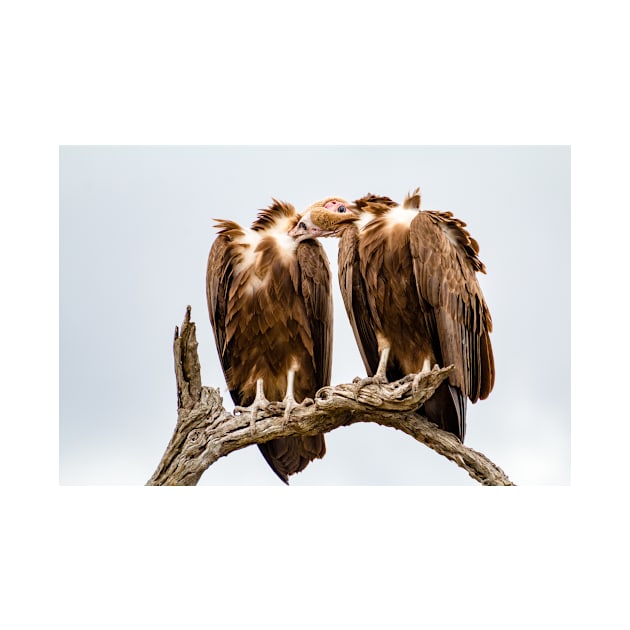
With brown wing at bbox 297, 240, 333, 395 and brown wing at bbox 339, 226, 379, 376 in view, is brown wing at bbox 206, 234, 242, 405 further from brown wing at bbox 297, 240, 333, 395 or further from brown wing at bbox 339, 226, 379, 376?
brown wing at bbox 339, 226, 379, 376

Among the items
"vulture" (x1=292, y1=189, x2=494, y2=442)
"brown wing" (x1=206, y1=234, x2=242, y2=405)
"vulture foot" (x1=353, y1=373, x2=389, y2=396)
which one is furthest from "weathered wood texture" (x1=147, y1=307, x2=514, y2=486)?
"brown wing" (x1=206, y1=234, x2=242, y2=405)

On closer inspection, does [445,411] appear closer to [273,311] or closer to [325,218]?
[273,311]

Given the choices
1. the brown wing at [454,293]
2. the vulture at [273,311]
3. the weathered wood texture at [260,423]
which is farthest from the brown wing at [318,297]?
the brown wing at [454,293]

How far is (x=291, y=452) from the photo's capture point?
550 cm

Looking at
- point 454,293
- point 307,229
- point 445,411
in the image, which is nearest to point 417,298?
point 454,293

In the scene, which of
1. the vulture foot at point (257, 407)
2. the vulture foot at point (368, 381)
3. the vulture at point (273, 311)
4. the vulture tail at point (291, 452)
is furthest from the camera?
the vulture tail at point (291, 452)

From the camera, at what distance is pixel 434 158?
5371mm

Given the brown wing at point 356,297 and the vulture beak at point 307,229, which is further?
the vulture beak at point 307,229

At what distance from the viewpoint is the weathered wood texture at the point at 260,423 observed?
16.4ft

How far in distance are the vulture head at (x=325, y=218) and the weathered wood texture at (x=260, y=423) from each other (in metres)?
0.86

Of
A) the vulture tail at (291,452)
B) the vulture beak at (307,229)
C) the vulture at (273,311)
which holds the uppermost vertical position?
the vulture beak at (307,229)

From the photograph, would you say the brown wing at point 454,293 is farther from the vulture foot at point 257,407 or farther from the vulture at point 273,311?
the vulture foot at point 257,407

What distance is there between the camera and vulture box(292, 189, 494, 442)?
16.5 feet

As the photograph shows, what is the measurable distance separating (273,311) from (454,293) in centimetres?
104
